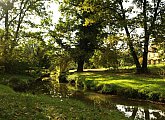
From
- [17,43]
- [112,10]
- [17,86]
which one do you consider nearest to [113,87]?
[17,86]

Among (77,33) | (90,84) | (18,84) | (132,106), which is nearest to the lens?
(132,106)

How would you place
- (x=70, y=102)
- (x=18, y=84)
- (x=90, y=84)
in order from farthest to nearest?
(x=90, y=84) → (x=18, y=84) → (x=70, y=102)

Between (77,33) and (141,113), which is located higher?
(77,33)

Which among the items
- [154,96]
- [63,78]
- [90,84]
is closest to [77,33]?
[63,78]

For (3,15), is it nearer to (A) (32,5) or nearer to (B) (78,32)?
(A) (32,5)

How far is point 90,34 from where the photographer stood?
50.0 meters

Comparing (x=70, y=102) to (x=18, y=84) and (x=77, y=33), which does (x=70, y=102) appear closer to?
(x=18, y=84)

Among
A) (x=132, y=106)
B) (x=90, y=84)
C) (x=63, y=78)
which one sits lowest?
(x=132, y=106)

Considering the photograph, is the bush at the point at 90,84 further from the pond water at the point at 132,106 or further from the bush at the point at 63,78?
the bush at the point at 63,78

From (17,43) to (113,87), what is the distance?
62.2ft

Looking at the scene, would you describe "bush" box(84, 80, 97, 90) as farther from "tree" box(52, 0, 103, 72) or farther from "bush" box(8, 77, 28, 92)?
"tree" box(52, 0, 103, 72)

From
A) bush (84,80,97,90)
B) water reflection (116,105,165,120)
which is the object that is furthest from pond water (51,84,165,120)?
bush (84,80,97,90)

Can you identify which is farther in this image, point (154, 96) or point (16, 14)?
point (16, 14)

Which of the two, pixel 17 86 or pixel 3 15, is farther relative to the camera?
pixel 3 15
